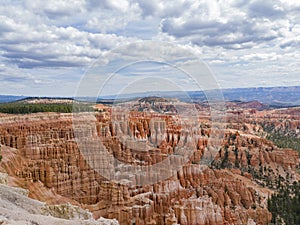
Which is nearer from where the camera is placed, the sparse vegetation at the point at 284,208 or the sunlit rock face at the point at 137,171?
the sunlit rock face at the point at 137,171

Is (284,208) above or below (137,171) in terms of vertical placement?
below

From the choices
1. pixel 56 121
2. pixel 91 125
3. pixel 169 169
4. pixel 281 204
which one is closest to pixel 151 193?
pixel 169 169

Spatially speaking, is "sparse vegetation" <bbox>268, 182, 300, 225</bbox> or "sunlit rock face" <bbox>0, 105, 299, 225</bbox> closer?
"sunlit rock face" <bbox>0, 105, 299, 225</bbox>

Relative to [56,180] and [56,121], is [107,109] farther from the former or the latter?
[56,180]

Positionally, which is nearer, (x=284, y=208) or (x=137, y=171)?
(x=137, y=171)

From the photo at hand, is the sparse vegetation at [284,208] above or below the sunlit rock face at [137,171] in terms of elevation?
below

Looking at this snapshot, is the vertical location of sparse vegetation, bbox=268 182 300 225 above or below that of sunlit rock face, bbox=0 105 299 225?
below

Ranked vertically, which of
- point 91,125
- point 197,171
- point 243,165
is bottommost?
point 243,165

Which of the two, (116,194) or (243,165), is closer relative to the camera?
(116,194)
